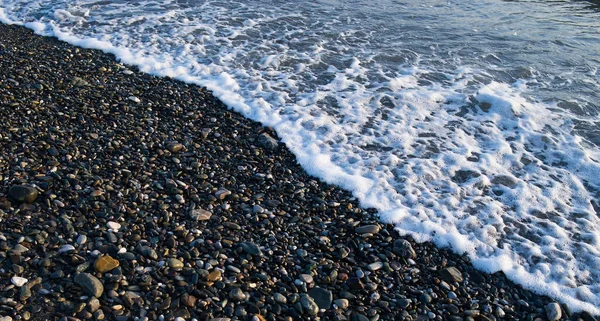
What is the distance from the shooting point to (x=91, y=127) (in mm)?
5520

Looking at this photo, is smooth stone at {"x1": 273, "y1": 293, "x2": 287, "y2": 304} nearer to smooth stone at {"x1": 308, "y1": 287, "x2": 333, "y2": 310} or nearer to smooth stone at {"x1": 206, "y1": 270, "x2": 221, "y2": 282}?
smooth stone at {"x1": 308, "y1": 287, "x2": 333, "y2": 310}

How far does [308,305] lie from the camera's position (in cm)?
364

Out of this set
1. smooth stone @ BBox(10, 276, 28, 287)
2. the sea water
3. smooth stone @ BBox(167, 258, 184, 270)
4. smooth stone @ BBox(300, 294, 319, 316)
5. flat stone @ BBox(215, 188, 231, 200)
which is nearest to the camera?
smooth stone @ BBox(10, 276, 28, 287)

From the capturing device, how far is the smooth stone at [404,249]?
14.1ft

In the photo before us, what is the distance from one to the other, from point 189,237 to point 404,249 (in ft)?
6.25

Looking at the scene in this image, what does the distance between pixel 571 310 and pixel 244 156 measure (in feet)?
11.4

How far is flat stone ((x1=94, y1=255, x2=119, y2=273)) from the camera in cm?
357

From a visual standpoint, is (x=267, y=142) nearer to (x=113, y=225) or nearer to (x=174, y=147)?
(x=174, y=147)

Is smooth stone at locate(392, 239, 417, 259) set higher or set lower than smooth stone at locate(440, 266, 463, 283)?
higher

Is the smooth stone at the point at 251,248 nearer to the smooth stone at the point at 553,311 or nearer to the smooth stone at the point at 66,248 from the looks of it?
the smooth stone at the point at 66,248

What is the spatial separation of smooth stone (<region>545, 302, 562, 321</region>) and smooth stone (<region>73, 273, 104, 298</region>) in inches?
136

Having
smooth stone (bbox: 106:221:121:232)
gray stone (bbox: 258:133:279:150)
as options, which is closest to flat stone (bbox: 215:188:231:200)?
smooth stone (bbox: 106:221:121:232)

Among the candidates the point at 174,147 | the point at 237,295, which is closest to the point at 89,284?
the point at 237,295

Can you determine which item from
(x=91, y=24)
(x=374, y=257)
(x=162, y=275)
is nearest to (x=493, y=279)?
(x=374, y=257)
